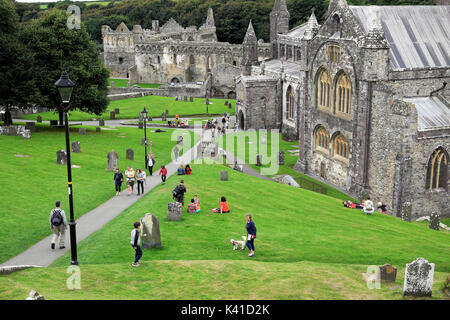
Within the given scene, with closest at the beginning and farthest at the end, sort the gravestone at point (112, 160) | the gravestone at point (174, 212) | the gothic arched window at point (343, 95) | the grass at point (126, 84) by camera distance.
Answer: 1. the gravestone at point (174, 212)
2. the gravestone at point (112, 160)
3. the gothic arched window at point (343, 95)
4. the grass at point (126, 84)

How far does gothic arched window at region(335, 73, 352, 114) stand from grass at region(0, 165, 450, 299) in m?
9.08

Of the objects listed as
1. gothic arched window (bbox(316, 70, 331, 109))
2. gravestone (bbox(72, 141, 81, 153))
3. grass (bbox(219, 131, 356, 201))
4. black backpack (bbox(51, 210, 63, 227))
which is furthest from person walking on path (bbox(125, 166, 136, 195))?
gothic arched window (bbox(316, 70, 331, 109))

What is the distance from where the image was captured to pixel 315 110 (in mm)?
41188

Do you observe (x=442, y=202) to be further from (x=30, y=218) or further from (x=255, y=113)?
(x=255, y=113)

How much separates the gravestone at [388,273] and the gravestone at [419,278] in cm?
126

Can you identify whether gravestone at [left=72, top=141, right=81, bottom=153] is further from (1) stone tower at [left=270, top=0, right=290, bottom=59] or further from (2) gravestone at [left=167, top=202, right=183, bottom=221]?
(1) stone tower at [left=270, top=0, right=290, bottom=59]

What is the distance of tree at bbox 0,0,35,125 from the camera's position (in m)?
43.6

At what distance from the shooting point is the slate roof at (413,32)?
34991mm

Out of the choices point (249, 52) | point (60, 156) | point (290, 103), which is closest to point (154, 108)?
point (249, 52)

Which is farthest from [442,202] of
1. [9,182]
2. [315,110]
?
[9,182]

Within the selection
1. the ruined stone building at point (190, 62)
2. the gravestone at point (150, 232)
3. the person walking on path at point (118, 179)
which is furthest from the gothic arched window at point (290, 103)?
the gravestone at point (150, 232)

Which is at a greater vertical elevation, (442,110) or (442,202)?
(442,110)

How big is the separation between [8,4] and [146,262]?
35.5m

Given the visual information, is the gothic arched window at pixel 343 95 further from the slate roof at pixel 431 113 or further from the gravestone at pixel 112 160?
the gravestone at pixel 112 160
